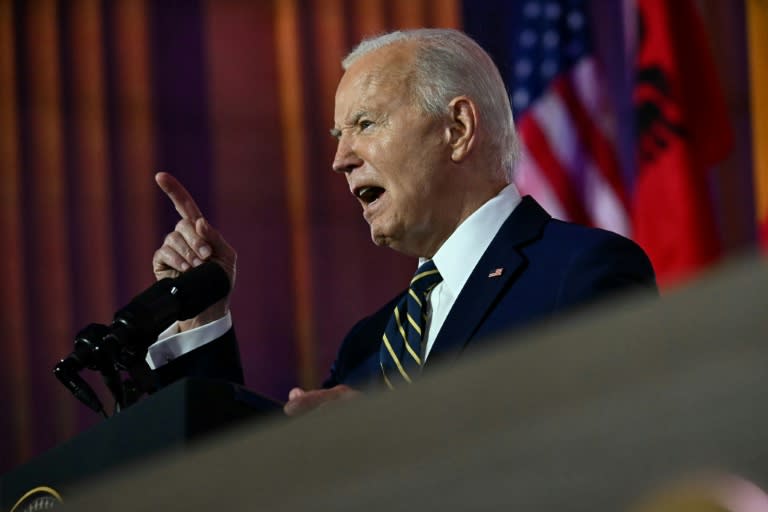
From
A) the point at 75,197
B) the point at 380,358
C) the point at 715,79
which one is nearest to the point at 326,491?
the point at 380,358

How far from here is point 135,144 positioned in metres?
4.86

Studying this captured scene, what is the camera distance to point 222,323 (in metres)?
2.25

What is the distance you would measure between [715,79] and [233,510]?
4065 millimetres

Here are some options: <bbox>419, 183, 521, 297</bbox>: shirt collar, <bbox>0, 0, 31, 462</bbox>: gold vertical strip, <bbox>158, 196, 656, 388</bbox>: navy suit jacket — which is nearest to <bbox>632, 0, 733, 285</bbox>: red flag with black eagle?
<bbox>419, 183, 521, 297</bbox>: shirt collar

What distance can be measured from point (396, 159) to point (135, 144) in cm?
269

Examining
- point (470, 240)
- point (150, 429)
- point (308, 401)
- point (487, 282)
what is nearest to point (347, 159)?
point (470, 240)

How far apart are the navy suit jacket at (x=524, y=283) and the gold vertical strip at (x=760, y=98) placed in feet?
6.07

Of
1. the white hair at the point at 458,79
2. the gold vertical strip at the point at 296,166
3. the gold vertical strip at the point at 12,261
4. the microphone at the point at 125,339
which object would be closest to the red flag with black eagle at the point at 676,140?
the gold vertical strip at the point at 296,166

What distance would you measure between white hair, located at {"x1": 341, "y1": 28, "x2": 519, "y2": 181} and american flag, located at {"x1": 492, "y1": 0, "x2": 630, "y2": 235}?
1.76 metres

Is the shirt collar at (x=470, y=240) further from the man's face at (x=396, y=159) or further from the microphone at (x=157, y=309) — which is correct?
the microphone at (x=157, y=309)

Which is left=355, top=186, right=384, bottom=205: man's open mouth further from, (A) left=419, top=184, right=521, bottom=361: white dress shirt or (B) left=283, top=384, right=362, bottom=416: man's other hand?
(B) left=283, top=384, right=362, bottom=416: man's other hand

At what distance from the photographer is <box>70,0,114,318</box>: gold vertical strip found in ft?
15.4

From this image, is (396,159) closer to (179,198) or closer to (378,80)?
(378,80)

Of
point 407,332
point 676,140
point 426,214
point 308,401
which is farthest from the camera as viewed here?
point 676,140
